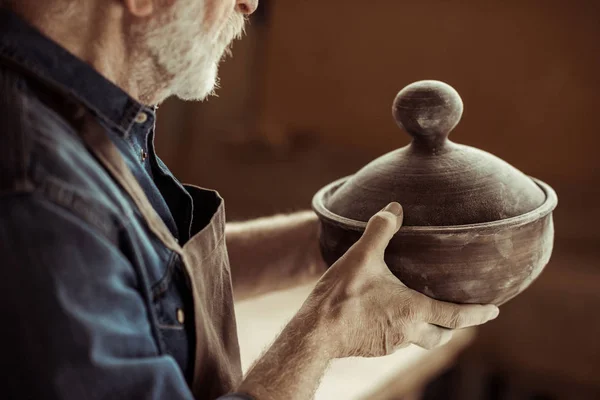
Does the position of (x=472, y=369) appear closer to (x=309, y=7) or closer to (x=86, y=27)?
(x=309, y=7)

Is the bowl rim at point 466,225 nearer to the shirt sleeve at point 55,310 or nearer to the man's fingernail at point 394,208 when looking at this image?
the man's fingernail at point 394,208

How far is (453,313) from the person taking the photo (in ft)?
4.25

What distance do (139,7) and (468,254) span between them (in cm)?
69

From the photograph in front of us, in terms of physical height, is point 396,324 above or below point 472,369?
above

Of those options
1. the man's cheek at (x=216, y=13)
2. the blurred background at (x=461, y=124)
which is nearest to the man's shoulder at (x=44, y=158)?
the man's cheek at (x=216, y=13)

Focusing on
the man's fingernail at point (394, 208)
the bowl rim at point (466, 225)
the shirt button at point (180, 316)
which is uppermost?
the man's fingernail at point (394, 208)

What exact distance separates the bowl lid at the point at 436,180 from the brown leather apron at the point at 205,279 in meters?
0.27

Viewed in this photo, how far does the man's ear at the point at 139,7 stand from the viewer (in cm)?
109

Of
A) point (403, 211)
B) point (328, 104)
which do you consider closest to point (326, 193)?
point (403, 211)

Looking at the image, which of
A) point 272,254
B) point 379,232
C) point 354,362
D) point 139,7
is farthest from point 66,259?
point 354,362

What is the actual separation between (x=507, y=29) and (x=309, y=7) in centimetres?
115

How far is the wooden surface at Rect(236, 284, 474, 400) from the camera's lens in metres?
2.49

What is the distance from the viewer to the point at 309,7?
13.3 feet

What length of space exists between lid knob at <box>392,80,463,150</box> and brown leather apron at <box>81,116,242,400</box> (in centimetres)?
40
